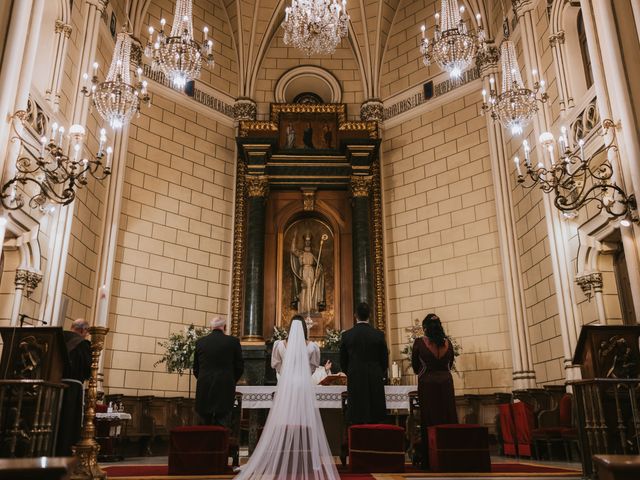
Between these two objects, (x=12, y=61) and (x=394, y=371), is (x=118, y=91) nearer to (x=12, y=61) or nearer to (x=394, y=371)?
(x=12, y=61)

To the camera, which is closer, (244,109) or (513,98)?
(513,98)

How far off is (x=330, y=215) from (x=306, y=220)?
57 centimetres

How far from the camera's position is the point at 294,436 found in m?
5.41

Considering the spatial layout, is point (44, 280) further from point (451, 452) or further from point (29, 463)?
point (29, 463)

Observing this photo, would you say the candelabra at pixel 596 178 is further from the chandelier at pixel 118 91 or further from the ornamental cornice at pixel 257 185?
the ornamental cornice at pixel 257 185

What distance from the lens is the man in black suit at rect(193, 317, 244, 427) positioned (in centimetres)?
624

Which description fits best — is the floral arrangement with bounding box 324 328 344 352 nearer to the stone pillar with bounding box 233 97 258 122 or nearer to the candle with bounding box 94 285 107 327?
the stone pillar with bounding box 233 97 258 122

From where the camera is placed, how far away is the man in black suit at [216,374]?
6238 millimetres

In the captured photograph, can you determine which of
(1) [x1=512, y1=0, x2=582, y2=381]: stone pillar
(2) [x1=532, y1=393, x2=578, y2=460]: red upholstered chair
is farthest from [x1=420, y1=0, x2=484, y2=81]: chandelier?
(2) [x1=532, y1=393, x2=578, y2=460]: red upholstered chair

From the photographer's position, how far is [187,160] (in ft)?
40.7

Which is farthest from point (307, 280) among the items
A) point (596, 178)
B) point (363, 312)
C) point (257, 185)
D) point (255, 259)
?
point (596, 178)

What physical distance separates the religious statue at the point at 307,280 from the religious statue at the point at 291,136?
2.10 meters

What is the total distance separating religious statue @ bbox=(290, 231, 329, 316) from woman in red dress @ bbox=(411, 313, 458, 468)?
A: 579 cm

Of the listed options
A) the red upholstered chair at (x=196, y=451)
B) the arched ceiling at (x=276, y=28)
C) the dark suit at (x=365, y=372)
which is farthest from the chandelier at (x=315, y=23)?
the arched ceiling at (x=276, y=28)
